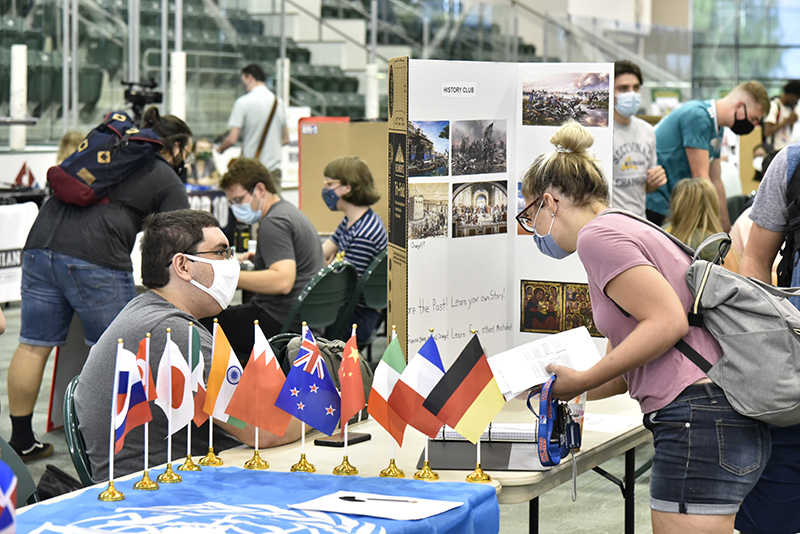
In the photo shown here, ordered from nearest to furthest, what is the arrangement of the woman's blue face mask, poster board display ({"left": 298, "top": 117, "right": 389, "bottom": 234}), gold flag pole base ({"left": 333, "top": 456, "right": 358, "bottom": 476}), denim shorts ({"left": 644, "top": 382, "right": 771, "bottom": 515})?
denim shorts ({"left": 644, "top": 382, "right": 771, "bottom": 515}) < gold flag pole base ({"left": 333, "top": 456, "right": 358, "bottom": 476}) < the woman's blue face mask < poster board display ({"left": 298, "top": 117, "right": 389, "bottom": 234})

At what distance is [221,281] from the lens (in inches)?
95.9

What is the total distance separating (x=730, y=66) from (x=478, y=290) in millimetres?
14229

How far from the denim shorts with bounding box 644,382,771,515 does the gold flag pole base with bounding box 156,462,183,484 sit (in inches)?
37.5

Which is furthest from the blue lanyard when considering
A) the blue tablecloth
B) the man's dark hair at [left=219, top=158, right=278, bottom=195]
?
the man's dark hair at [left=219, top=158, right=278, bottom=195]

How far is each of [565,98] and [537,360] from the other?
108 centimetres

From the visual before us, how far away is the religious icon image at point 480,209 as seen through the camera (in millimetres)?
2756

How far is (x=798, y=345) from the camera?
1.90m

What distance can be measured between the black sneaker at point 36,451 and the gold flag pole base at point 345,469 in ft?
8.50

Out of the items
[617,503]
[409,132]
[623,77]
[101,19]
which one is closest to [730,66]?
[101,19]

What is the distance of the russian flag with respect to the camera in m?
1.86

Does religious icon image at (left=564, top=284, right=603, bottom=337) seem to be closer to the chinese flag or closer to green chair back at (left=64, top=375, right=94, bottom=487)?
the chinese flag

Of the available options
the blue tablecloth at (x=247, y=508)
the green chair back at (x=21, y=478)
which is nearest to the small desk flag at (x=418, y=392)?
the blue tablecloth at (x=247, y=508)

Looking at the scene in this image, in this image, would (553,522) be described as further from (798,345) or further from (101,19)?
(101,19)

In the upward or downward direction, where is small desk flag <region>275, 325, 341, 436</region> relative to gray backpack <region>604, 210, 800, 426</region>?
downward
